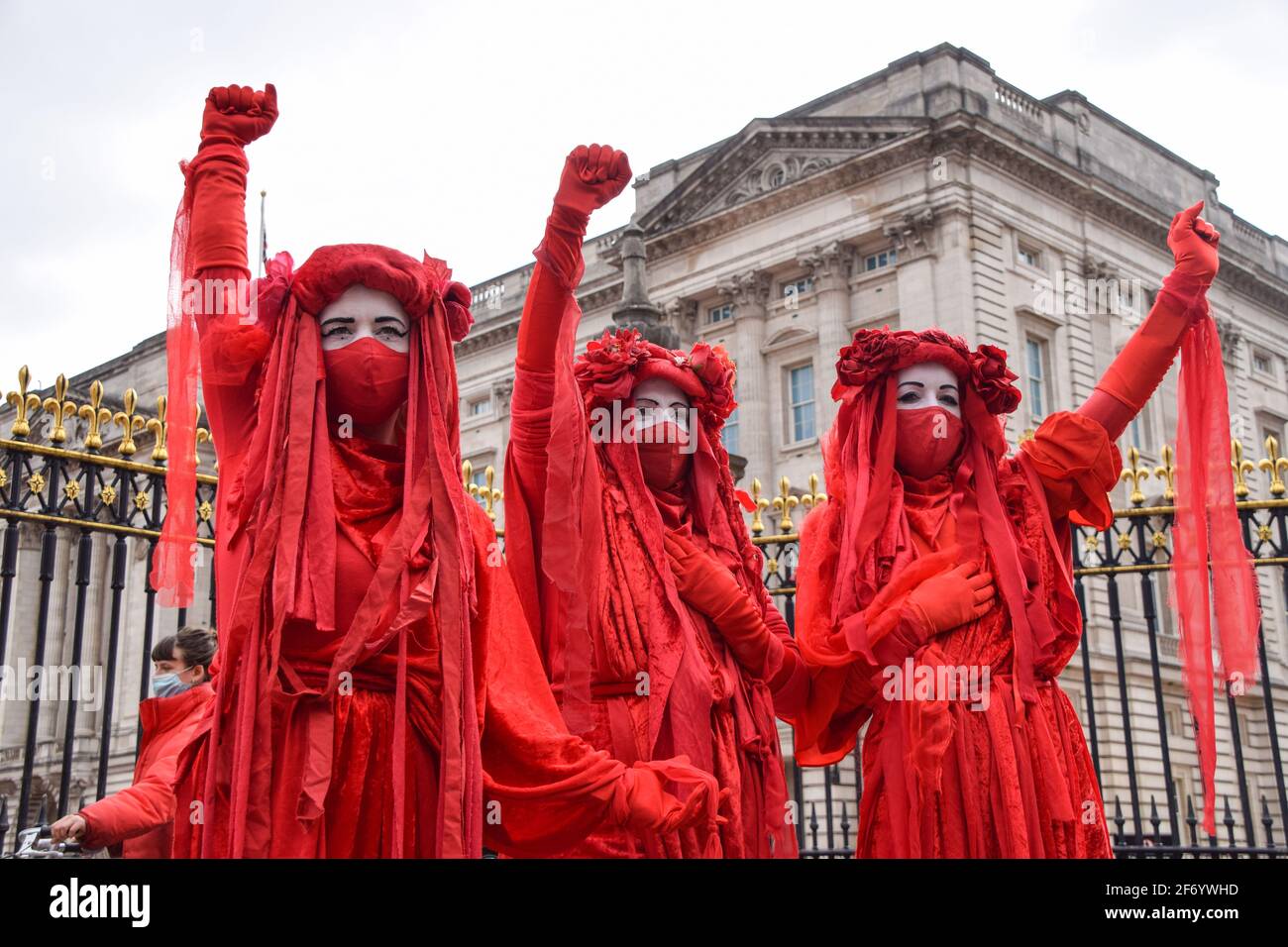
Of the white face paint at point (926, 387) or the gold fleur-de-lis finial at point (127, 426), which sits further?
the gold fleur-de-lis finial at point (127, 426)

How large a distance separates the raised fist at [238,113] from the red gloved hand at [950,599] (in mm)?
2491

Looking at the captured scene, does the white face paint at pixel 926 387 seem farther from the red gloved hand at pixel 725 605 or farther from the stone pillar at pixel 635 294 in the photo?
the stone pillar at pixel 635 294

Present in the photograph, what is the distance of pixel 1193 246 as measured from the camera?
4605 millimetres

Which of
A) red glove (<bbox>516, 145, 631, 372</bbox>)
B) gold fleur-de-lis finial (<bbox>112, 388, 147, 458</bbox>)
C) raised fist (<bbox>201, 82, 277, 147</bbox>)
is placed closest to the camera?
red glove (<bbox>516, 145, 631, 372</bbox>)

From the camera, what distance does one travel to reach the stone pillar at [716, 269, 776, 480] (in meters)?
25.4

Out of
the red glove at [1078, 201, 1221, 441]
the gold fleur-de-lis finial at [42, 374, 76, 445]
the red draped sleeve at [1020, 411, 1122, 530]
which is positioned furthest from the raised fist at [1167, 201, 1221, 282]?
the gold fleur-de-lis finial at [42, 374, 76, 445]

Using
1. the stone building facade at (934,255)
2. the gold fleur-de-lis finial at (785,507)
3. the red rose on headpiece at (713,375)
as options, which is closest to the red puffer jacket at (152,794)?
the red rose on headpiece at (713,375)

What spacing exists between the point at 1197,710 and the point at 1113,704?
630 inches

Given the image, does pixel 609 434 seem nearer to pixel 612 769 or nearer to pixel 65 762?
pixel 612 769

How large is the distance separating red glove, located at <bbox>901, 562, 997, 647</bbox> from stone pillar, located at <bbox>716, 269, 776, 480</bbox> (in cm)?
2064

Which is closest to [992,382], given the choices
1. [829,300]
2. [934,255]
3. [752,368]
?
[934,255]

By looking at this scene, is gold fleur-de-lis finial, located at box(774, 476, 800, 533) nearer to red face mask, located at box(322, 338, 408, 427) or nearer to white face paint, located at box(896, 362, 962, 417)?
white face paint, located at box(896, 362, 962, 417)

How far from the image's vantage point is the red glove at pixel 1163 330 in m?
4.60
